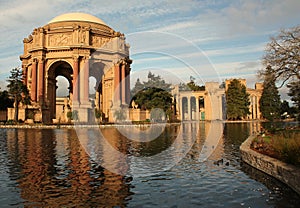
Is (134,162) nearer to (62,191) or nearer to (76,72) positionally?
(62,191)

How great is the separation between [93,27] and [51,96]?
17379 mm

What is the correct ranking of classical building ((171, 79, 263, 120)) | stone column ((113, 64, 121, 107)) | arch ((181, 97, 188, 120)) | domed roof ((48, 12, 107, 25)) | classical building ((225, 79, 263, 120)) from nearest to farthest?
1. stone column ((113, 64, 121, 107))
2. domed roof ((48, 12, 107, 25))
3. classical building ((171, 79, 263, 120))
4. classical building ((225, 79, 263, 120))
5. arch ((181, 97, 188, 120))

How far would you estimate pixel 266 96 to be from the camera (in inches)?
2719

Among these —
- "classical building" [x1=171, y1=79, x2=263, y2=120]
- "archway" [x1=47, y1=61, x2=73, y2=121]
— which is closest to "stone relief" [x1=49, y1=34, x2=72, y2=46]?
"archway" [x1=47, y1=61, x2=73, y2=121]

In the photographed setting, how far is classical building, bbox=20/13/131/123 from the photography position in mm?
55438

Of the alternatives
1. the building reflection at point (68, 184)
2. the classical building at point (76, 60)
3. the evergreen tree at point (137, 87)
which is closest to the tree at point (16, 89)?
the classical building at point (76, 60)

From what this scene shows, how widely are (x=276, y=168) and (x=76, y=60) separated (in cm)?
5172

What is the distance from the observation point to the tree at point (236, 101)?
247 ft

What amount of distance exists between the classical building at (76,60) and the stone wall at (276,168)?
4322 centimetres

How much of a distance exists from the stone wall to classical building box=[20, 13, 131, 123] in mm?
43215

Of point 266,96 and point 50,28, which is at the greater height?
point 50,28

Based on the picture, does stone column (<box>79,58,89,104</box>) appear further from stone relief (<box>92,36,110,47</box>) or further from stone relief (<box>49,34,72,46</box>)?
stone relief (<box>49,34,72,46</box>)

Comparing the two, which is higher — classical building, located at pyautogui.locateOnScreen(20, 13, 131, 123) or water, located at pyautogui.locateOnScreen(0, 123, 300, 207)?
classical building, located at pyautogui.locateOnScreen(20, 13, 131, 123)

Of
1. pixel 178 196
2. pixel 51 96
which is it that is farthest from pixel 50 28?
pixel 178 196
